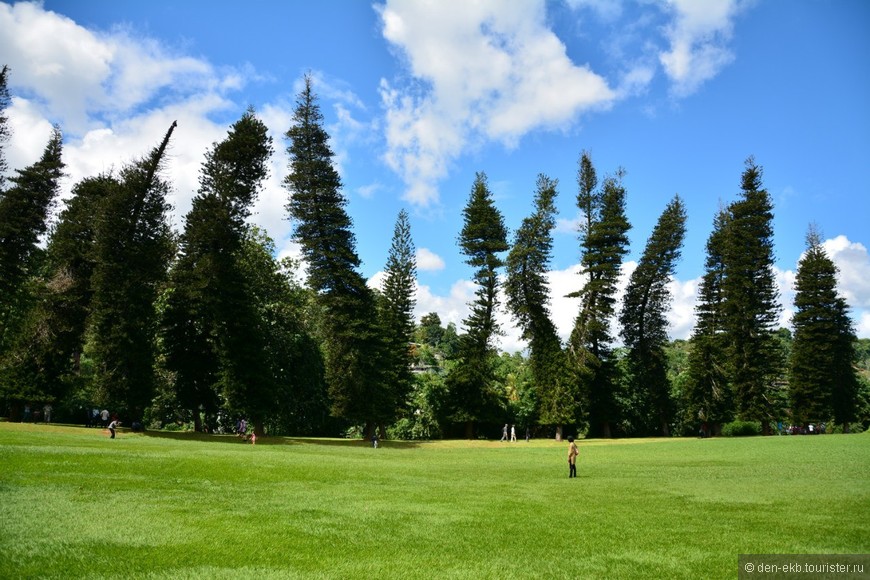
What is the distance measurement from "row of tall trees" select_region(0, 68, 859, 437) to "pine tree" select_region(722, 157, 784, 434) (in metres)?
0.18

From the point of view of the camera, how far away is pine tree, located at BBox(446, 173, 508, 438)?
51250 mm

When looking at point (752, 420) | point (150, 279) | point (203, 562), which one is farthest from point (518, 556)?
point (752, 420)

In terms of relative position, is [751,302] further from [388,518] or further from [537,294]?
[388,518]

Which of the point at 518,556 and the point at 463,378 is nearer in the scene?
the point at 518,556

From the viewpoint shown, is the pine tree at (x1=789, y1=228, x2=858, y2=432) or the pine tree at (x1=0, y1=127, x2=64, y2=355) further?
the pine tree at (x1=789, y1=228, x2=858, y2=432)

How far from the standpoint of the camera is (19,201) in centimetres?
3794

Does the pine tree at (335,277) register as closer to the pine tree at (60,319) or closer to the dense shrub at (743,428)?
the pine tree at (60,319)

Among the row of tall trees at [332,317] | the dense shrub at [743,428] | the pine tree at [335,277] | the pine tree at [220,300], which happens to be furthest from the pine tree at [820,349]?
the pine tree at [220,300]

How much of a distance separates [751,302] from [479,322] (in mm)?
25403

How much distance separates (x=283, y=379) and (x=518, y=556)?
40.2m

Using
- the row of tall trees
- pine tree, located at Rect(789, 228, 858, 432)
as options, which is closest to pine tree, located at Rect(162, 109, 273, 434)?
the row of tall trees

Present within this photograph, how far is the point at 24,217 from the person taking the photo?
1499 inches

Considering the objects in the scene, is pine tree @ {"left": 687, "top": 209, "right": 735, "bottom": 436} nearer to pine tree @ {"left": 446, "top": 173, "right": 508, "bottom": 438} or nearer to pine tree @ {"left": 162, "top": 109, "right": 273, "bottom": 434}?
pine tree @ {"left": 446, "top": 173, "right": 508, "bottom": 438}

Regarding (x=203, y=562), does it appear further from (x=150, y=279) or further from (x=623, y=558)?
(x=150, y=279)
